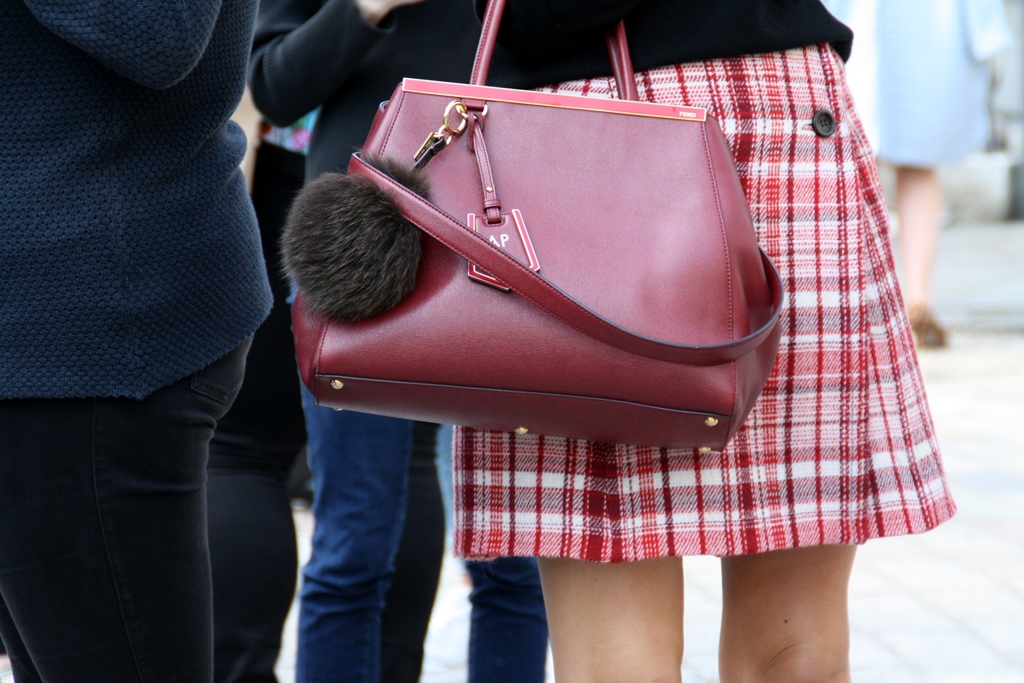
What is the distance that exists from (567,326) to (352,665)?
111 cm

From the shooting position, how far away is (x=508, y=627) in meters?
2.31

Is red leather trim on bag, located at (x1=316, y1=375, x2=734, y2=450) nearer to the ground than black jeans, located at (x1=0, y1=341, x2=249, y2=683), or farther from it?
farther from it

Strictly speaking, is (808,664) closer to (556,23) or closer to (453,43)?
(556,23)

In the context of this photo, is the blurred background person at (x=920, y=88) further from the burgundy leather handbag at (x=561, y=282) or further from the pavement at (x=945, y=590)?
the burgundy leather handbag at (x=561, y=282)

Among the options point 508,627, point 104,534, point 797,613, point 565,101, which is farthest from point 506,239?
point 508,627

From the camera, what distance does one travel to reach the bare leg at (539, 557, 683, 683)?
5.04 ft

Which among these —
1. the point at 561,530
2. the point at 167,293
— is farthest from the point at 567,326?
the point at 167,293

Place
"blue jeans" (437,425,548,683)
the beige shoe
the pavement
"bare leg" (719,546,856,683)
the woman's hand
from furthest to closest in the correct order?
the beige shoe → the pavement → "blue jeans" (437,425,548,683) → the woman's hand → "bare leg" (719,546,856,683)

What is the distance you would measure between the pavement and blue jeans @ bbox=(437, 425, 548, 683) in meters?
0.60

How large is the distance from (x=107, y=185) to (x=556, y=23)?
0.54m

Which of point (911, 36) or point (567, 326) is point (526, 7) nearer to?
point (567, 326)

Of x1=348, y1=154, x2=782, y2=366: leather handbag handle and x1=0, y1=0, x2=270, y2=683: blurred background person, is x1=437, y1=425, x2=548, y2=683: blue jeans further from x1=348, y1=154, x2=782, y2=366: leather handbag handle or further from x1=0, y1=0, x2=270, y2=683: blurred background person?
x1=348, y1=154, x2=782, y2=366: leather handbag handle

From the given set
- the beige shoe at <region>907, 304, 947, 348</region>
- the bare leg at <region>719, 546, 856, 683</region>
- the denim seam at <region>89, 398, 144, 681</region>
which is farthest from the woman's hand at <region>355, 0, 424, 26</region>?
the beige shoe at <region>907, 304, 947, 348</region>

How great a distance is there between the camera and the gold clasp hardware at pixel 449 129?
1.42 m
